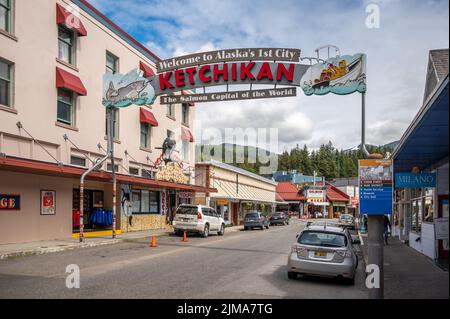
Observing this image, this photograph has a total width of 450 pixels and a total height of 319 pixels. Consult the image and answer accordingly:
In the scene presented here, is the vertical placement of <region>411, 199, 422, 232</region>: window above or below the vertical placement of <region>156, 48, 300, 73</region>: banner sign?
below

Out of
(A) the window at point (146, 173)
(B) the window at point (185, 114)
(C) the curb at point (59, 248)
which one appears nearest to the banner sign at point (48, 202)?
(C) the curb at point (59, 248)

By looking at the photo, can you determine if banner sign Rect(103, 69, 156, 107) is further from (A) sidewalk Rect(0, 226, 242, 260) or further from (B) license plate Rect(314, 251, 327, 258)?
(B) license plate Rect(314, 251, 327, 258)

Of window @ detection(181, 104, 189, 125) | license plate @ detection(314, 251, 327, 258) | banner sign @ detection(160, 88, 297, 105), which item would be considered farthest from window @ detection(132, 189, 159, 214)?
license plate @ detection(314, 251, 327, 258)

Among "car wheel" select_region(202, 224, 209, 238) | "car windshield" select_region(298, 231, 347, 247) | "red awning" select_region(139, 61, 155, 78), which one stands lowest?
"car wheel" select_region(202, 224, 209, 238)

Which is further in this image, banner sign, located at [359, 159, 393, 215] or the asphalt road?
the asphalt road

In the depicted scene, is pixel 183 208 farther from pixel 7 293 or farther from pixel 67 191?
pixel 7 293

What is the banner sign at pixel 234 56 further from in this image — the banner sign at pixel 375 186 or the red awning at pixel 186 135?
the red awning at pixel 186 135

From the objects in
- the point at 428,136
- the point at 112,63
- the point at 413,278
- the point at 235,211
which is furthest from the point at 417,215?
the point at 235,211

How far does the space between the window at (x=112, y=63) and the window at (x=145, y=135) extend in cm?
500

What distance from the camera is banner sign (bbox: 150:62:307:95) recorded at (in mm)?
18669

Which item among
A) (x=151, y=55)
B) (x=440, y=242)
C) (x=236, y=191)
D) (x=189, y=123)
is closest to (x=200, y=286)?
(x=440, y=242)

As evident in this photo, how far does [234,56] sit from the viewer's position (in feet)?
62.7

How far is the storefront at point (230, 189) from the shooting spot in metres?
42.8

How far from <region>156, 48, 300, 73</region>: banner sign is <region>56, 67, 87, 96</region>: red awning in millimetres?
5482
